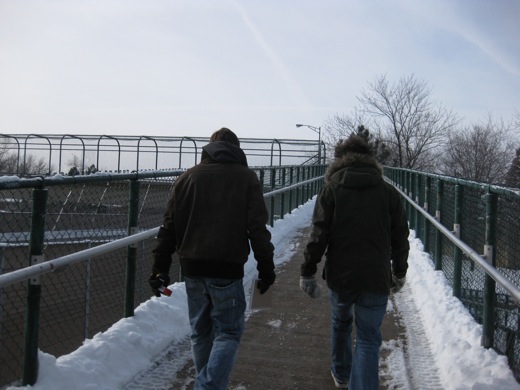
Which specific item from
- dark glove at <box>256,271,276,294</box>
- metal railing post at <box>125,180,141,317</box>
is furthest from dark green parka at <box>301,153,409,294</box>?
metal railing post at <box>125,180,141,317</box>

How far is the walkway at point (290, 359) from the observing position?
3697mm

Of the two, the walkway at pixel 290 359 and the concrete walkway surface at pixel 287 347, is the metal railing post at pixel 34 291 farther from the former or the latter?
the concrete walkway surface at pixel 287 347

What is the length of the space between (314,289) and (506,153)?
150ft

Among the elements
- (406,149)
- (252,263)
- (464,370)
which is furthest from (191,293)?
(406,149)

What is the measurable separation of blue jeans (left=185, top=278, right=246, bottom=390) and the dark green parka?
59 centimetres

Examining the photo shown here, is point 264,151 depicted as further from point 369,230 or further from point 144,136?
point 369,230

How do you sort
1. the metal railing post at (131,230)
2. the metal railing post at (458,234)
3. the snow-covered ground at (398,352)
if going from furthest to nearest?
the metal railing post at (458,234) → the metal railing post at (131,230) → the snow-covered ground at (398,352)

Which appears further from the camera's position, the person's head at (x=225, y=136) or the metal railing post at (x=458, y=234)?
the metal railing post at (x=458, y=234)

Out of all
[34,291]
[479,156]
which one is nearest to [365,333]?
[34,291]

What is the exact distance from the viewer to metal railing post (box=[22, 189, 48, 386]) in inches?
119

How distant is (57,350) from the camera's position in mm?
13391

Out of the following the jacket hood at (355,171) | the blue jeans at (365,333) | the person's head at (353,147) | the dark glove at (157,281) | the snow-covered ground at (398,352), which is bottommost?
the snow-covered ground at (398,352)

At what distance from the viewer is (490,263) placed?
12.5 feet

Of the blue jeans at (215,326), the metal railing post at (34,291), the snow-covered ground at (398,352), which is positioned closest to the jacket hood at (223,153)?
the blue jeans at (215,326)
